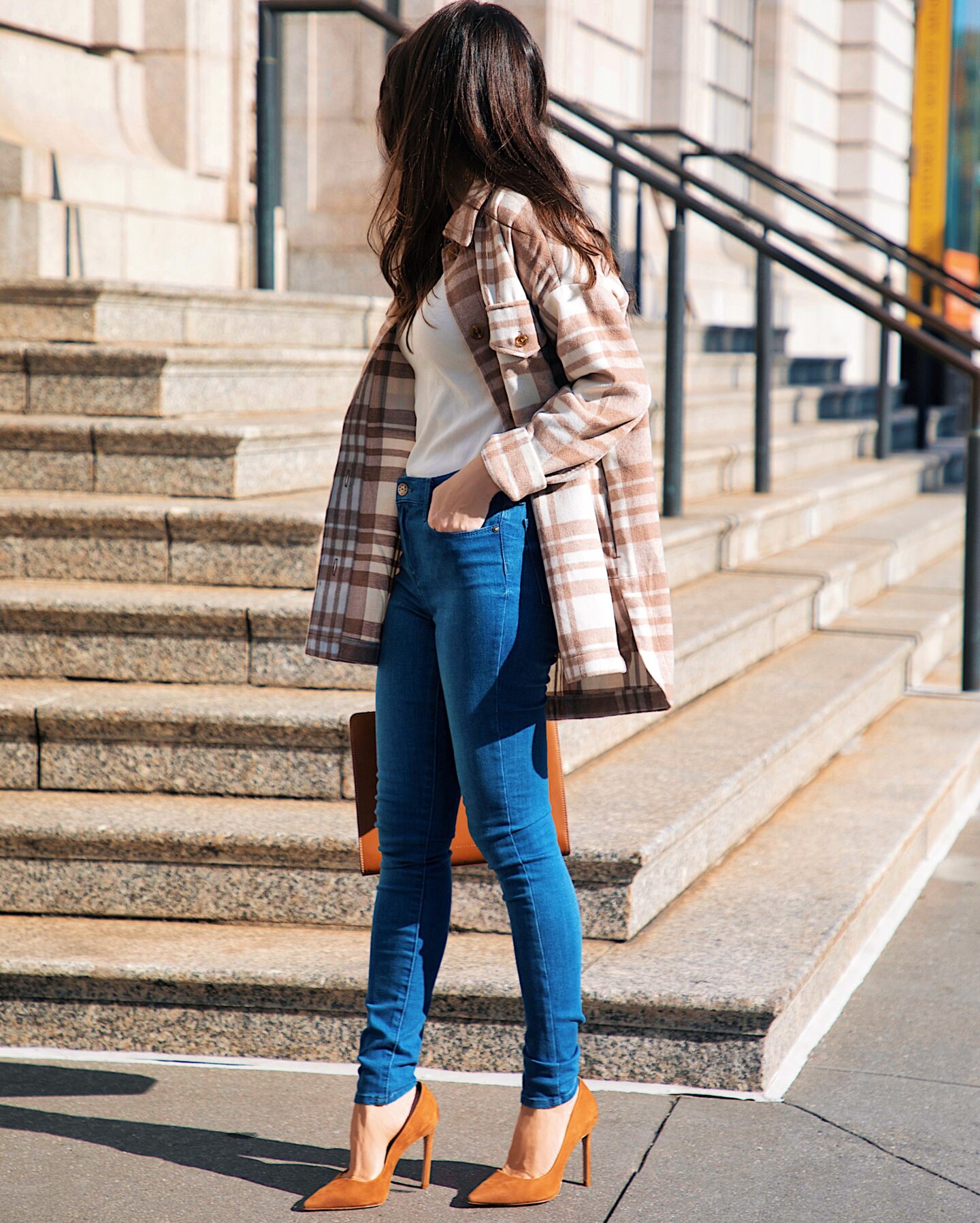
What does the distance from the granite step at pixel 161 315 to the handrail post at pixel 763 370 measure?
75.6 inches

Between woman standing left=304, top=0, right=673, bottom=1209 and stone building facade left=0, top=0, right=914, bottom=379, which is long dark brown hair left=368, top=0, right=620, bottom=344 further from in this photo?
stone building facade left=0, top=0, right=914, bottom=379

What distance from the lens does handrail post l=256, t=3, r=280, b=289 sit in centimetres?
622

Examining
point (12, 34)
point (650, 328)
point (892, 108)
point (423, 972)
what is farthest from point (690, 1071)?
point (892, 108)

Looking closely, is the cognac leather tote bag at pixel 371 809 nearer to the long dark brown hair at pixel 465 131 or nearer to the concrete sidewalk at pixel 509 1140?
the concrete sidewalk at pixel 509 1140

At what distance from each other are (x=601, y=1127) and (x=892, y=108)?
15949 millimetres

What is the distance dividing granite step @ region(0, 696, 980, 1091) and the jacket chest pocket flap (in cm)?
138

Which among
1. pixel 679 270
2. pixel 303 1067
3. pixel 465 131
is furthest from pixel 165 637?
pixel 679 270

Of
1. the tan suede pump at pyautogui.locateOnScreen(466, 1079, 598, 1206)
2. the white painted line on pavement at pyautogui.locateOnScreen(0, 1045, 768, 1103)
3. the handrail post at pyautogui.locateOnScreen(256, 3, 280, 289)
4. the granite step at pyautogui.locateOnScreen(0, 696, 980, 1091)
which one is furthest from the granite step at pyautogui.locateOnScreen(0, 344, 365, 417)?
the tan suede pump at pyautogui.locateOnScreen(466, 1079, 598, 1206)

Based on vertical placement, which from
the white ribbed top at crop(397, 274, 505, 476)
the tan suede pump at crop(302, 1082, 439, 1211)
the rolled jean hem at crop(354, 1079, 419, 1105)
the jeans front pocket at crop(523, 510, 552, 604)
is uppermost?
the white ribbed top at crop(397, 274, 505, 476)

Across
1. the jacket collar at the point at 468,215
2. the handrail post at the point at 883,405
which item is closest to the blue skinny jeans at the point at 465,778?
the jacket collar at the point at 468,215

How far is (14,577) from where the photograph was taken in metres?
4.54

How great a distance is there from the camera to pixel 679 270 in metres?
6.18

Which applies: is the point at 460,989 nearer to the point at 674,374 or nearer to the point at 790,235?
the point at 674,374

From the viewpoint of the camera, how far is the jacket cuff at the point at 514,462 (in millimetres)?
2363
